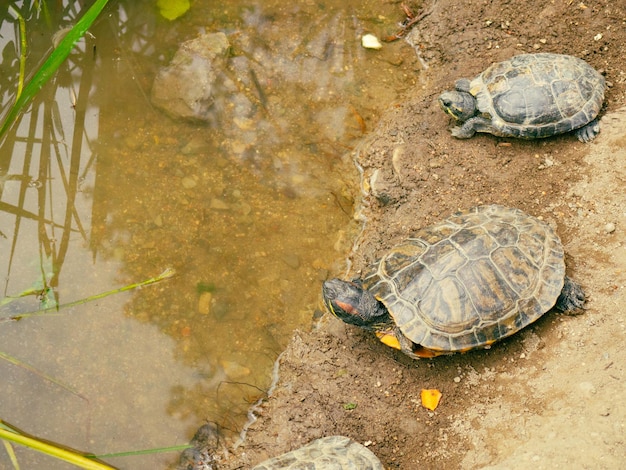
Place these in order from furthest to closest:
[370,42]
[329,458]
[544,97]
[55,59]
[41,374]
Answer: [370,42] < [544,97] < [41,374] < [329,458] < [55,59]

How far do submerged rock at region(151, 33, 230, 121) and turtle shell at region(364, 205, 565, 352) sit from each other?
2.70 metres

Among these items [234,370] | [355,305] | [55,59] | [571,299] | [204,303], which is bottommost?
[234,370]

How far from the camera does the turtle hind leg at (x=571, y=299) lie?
3.93 metres

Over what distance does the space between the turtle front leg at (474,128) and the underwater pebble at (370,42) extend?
151cm

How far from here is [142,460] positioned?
423cm

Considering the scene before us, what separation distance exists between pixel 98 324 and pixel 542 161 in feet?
13.1

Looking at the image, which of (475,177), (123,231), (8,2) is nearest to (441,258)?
(475,177)

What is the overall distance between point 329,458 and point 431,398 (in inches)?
35.5

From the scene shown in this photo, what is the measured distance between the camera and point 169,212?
16.7ft

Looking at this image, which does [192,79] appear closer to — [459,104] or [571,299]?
[459,104]

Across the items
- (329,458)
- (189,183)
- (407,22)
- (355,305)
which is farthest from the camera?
(407,22)

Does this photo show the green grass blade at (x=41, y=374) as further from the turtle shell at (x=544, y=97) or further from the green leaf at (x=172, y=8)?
the turtle shell at (x=544, y=97)

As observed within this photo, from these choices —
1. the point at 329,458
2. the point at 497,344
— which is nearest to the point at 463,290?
the point at 497,344

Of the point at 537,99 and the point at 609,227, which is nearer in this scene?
the point at 609,227
